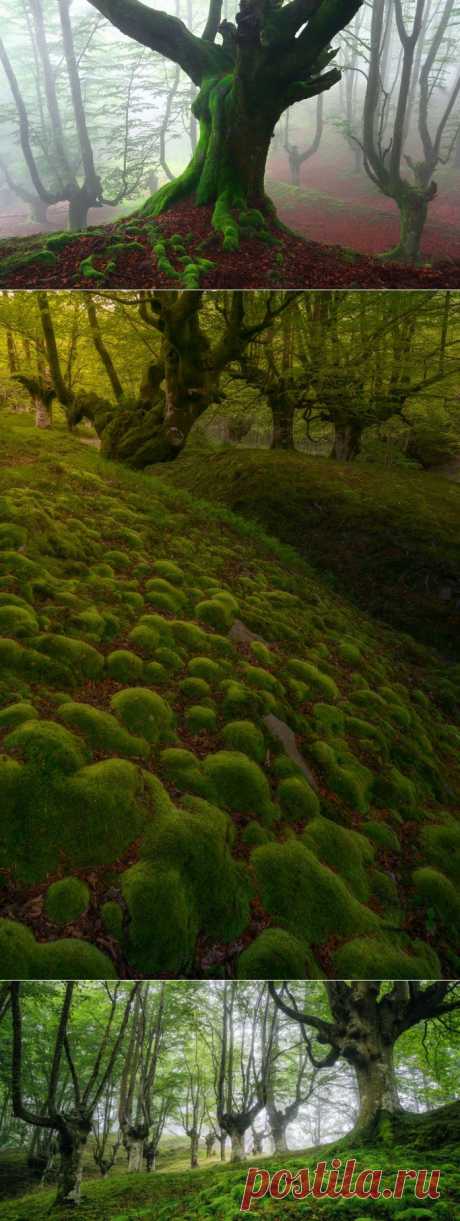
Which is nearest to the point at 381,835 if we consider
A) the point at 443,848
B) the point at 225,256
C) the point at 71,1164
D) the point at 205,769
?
the point at 443,848

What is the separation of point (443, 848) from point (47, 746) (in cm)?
146

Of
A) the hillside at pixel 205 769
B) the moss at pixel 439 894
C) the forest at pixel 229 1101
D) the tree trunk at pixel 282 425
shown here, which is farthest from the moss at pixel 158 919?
the tree trunk at pixel 282 425

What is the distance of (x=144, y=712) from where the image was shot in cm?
190

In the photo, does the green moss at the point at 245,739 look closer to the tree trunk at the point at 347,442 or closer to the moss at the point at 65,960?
the moss at the point at 65,960

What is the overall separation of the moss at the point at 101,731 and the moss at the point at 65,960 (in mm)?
537

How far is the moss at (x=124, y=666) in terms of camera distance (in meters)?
2.01

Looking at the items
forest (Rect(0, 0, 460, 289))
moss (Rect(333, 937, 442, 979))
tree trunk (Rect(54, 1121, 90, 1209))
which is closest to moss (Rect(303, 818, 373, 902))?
moss (Rect(333, 937, 442, 979))

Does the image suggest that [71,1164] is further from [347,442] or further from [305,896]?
[347,442]

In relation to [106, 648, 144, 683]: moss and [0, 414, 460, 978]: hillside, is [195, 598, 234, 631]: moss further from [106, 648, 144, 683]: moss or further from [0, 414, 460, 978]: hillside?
[106, 648, 144, 683]: moss

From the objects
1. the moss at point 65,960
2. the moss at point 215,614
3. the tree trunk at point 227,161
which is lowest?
the moss at point 65,960

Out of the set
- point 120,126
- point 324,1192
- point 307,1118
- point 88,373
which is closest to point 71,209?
point 120,126

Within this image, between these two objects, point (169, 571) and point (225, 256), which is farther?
point (169, 571)

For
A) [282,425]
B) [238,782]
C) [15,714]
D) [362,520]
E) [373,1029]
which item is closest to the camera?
[15,714]

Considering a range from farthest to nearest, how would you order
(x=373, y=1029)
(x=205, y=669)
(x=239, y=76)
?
1. (x=239, y=76)
2. (x=205, y=669)
3. (x=373, y=1029)
